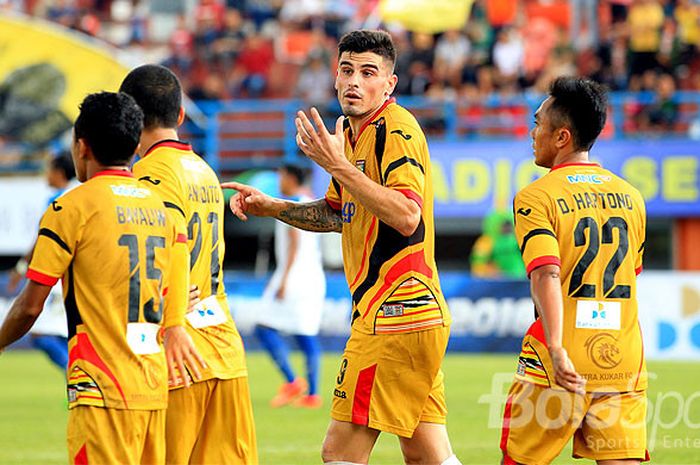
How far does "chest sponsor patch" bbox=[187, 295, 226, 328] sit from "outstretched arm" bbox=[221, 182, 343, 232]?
53cm

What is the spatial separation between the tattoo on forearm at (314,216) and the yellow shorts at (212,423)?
94cm

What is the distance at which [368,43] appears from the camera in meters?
6.09

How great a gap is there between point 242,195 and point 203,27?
19.8m

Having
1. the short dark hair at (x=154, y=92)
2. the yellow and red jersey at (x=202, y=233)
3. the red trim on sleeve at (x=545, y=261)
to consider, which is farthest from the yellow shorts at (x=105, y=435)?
the red trim on sleeve at (x=545, y=261)

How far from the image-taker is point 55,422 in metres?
11.7

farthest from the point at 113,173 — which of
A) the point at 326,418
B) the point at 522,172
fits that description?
the point at 522,172

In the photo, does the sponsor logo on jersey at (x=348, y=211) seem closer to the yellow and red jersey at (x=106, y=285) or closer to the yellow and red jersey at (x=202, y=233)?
the yellow and red jersey at (x=202, y=233)

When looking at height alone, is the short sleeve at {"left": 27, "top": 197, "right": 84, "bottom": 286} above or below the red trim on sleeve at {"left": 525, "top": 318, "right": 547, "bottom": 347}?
above

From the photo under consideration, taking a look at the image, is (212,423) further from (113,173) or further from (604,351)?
(604,351)

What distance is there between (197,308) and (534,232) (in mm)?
1747

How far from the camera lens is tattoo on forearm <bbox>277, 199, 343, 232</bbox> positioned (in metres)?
6.55

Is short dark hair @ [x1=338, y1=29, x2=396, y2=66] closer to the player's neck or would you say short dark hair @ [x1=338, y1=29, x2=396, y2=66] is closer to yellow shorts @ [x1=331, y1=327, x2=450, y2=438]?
Result: the player's neck

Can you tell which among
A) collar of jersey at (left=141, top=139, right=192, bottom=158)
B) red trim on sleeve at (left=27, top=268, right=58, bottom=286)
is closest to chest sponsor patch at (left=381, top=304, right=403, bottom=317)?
collar of jersey at (left=141, top=139, right=192, bottom=158)

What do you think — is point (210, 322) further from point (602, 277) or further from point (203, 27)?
point (203, 27)
